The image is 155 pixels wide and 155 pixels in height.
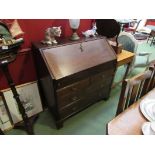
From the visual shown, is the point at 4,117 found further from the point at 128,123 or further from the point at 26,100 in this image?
the point at 128,123

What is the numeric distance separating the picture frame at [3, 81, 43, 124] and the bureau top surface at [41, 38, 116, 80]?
0.54 m

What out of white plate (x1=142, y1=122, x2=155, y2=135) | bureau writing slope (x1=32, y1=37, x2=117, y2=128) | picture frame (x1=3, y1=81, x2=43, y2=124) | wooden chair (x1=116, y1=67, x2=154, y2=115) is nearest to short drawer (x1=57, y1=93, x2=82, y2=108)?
bureau writing slope (x1=32, y1=37, x2=117, y2=128)

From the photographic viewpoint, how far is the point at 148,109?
46.5 inches

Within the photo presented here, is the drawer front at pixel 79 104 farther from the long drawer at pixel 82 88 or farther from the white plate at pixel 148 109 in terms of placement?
the white plate at pixel 148 109

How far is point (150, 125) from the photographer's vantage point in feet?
3.27

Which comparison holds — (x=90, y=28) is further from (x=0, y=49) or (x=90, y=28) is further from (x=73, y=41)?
(x=0, y=49)

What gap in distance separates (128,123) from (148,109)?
0.23 meters

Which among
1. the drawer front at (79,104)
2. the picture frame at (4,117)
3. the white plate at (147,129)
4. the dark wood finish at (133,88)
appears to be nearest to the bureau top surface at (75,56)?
the drawer front at (79,104)

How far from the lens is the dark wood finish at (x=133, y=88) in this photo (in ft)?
4.01

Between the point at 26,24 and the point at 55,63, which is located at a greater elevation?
the point at 26,24

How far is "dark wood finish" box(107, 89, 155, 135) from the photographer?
40.0 inches

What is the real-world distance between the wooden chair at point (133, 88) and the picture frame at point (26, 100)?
115cm
